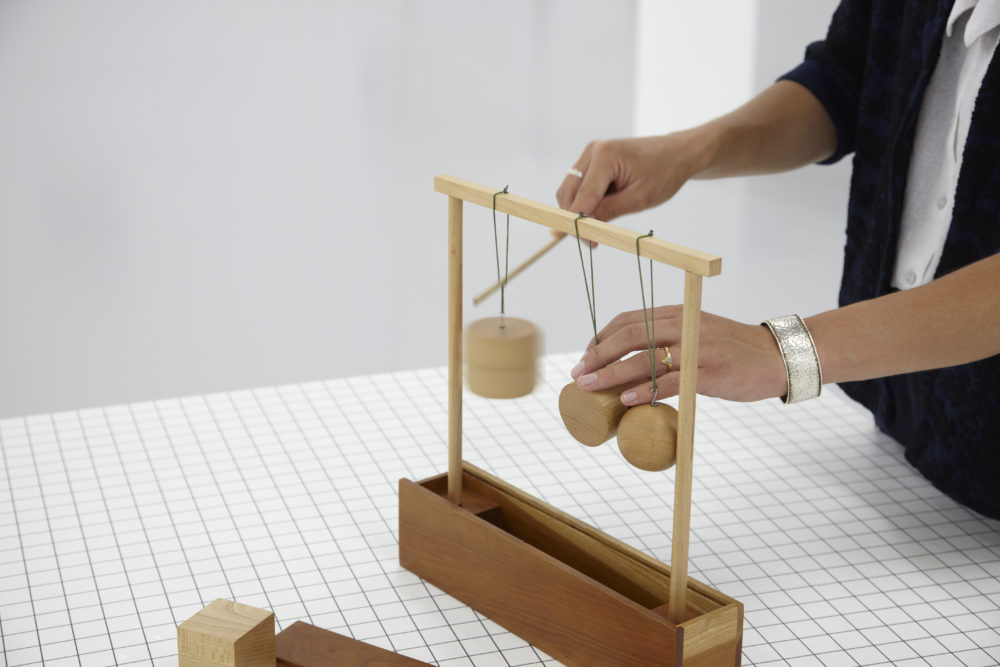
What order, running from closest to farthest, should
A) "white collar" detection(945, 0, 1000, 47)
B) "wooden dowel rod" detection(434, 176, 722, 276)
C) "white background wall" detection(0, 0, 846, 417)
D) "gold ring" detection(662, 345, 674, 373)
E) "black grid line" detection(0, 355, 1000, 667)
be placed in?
"wooden dowel rod" detection(434, 176, 722, 276) < "gold ring" detection(662, 345, 674, 373) < "black grid line" detection(0, 355, 1000, 667) < "white collar" detection(945, 0, 1000, 47) < "white background wall" detection(0, 0, 846, 417)

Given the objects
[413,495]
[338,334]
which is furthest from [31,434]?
[338,334]

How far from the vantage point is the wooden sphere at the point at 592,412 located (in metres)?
1.03

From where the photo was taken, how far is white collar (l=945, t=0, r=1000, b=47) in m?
1.25

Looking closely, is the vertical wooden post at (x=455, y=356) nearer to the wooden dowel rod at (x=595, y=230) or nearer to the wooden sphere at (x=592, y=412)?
the wooden dowel rod at (x=595, y=230)

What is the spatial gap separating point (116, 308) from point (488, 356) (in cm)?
203

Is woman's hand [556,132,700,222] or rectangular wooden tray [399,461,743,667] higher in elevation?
woman's hand [556,132,700,222]

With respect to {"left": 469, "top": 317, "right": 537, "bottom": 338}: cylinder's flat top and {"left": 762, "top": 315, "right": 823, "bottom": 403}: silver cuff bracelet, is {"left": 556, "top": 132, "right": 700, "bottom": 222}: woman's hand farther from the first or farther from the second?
{"left": 762, "top": 315, "right": 823, "bottom": 403}: silver cuff bracelet

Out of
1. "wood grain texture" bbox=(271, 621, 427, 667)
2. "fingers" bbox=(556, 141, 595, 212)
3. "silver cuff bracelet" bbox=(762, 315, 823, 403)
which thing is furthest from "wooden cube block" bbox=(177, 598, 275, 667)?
"fingers" bbox=(556, 141, 595, 212)

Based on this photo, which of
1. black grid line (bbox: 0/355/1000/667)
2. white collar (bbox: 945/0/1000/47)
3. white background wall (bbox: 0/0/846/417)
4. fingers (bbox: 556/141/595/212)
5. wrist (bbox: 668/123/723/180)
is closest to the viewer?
black grid line (bbox: 0/355/1000/667)

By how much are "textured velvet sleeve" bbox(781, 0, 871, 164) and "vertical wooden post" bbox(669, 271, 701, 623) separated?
2.69ft

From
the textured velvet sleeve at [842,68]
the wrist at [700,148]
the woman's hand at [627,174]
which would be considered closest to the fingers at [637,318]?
the woman's hand at [627,174]

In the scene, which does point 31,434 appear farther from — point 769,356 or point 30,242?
point 30,242

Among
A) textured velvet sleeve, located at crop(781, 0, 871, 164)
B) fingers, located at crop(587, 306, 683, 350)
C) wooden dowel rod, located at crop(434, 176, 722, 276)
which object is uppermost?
textured velvet sleeve, located at crop(781, 0, 871, 164)

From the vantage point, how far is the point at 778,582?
1219mm
